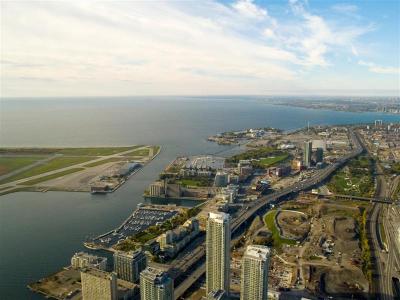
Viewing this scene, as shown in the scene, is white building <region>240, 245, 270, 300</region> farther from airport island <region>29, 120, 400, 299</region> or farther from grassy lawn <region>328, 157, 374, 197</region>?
grassy lawn <region>328, 157, 374, 197</region>

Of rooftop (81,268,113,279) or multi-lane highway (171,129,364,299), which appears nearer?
rooftop (81,268,113,279)

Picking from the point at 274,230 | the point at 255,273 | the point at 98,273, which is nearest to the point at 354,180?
the point at 274,230

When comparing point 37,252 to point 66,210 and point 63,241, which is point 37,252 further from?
point 66,210

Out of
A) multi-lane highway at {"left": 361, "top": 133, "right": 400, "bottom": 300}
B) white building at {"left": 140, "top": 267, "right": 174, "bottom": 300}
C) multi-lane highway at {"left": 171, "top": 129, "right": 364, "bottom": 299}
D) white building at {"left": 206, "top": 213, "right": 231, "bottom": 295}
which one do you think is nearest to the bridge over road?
multi-lane highway at {"left": 361, "top": 133, "right": 400, "bottom": 300}

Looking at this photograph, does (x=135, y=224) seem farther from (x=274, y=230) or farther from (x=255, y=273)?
(x=255, y=273)

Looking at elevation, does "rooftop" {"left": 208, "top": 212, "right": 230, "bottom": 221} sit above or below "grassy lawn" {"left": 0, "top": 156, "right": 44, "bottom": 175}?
above
